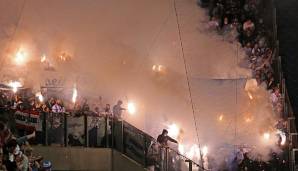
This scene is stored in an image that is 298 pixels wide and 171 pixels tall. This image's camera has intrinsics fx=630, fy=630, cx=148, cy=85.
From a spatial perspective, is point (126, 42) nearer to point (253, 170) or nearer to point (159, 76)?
point (159, 76)

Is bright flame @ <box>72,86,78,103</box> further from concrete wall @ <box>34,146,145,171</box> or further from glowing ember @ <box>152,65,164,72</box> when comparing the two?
glowing ember @ <box>152,65,164,72</box>

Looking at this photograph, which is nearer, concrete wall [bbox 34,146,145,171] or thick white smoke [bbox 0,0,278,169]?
concrete wall [bbox 34,146,145,171]

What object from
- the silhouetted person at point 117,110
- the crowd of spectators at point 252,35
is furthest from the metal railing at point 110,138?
the crowd of spectators at point 252,35

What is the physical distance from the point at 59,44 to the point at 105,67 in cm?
148

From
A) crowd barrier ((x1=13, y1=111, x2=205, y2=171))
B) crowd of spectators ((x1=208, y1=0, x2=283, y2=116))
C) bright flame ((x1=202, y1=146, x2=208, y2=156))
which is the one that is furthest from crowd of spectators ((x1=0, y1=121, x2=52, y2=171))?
crowd of spectators ((x1=208, y1=0, x2=283, y2=116))

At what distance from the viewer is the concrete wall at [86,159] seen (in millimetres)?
14266

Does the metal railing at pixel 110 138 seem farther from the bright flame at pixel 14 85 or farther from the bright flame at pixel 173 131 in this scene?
the bright flame at pixel 173 131

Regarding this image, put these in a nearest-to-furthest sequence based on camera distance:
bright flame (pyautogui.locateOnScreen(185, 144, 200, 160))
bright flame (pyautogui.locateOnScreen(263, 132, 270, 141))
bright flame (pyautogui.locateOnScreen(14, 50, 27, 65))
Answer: bright flame (pyautogui.locateOnScreen(263, 132, 270, 141)) < bright flame (pyautogui.locateOnScreen(14, 50, 27, 65)) < bright flame (pyautogui.locateOnScreen(185, 144, 200, 160))

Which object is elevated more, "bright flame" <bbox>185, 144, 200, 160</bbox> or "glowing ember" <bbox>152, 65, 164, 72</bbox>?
"glowing ember" <bbox>152, 65, 164, 72</bbox>

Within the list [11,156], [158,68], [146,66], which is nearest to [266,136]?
[158,68]

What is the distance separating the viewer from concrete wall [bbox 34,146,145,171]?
14.3 meters

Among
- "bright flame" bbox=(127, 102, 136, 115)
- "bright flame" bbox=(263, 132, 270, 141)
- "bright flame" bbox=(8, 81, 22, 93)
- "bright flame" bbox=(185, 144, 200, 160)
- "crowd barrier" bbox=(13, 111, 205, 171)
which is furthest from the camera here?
"bright flame" bbox=(127, 102, 136, 115)

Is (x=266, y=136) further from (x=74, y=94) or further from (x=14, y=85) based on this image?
(x=14, y=85)

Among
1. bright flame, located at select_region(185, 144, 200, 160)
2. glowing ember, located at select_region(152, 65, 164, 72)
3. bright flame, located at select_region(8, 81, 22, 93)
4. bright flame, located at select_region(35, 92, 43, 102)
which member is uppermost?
glowing ember, located at select_region(152, 65, 164, 72)
